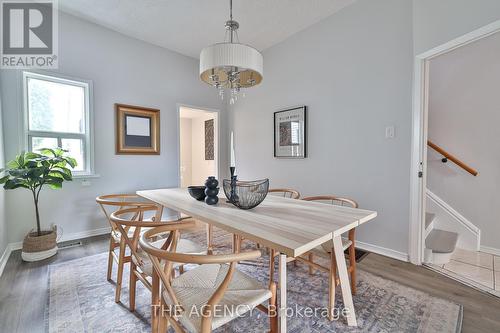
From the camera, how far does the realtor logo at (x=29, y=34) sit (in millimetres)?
2418

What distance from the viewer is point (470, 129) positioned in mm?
2621

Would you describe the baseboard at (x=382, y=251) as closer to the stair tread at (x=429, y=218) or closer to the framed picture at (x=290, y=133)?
the stair tread at (x=429, y=218)

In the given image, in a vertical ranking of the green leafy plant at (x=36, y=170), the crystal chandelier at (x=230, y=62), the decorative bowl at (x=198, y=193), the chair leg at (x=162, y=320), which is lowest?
the chair leg at (x=162, y=320)

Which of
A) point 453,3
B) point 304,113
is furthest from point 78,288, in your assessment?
point 453,3

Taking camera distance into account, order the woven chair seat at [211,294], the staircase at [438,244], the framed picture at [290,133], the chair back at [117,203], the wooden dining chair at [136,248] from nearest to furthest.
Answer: the woven chair seat at [211,294], the wooden dining chair at [136,248], the chair back at [117,203], the staircase at [438,244], the framed picture at [290,133]

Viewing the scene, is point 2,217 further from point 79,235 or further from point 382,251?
point 382,251

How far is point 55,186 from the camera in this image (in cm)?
225

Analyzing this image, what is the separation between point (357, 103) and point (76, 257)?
3435 mm

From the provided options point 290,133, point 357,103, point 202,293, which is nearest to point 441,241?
point 357,103

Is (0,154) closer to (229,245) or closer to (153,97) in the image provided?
(153,97)

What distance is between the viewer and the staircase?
7.00ft

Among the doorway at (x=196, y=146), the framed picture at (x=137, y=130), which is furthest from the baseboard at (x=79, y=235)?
the doorway at (x=196, y=146)

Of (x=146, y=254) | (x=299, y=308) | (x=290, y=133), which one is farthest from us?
(x=290, y=133)

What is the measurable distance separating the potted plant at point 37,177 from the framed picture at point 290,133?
2560 mm
